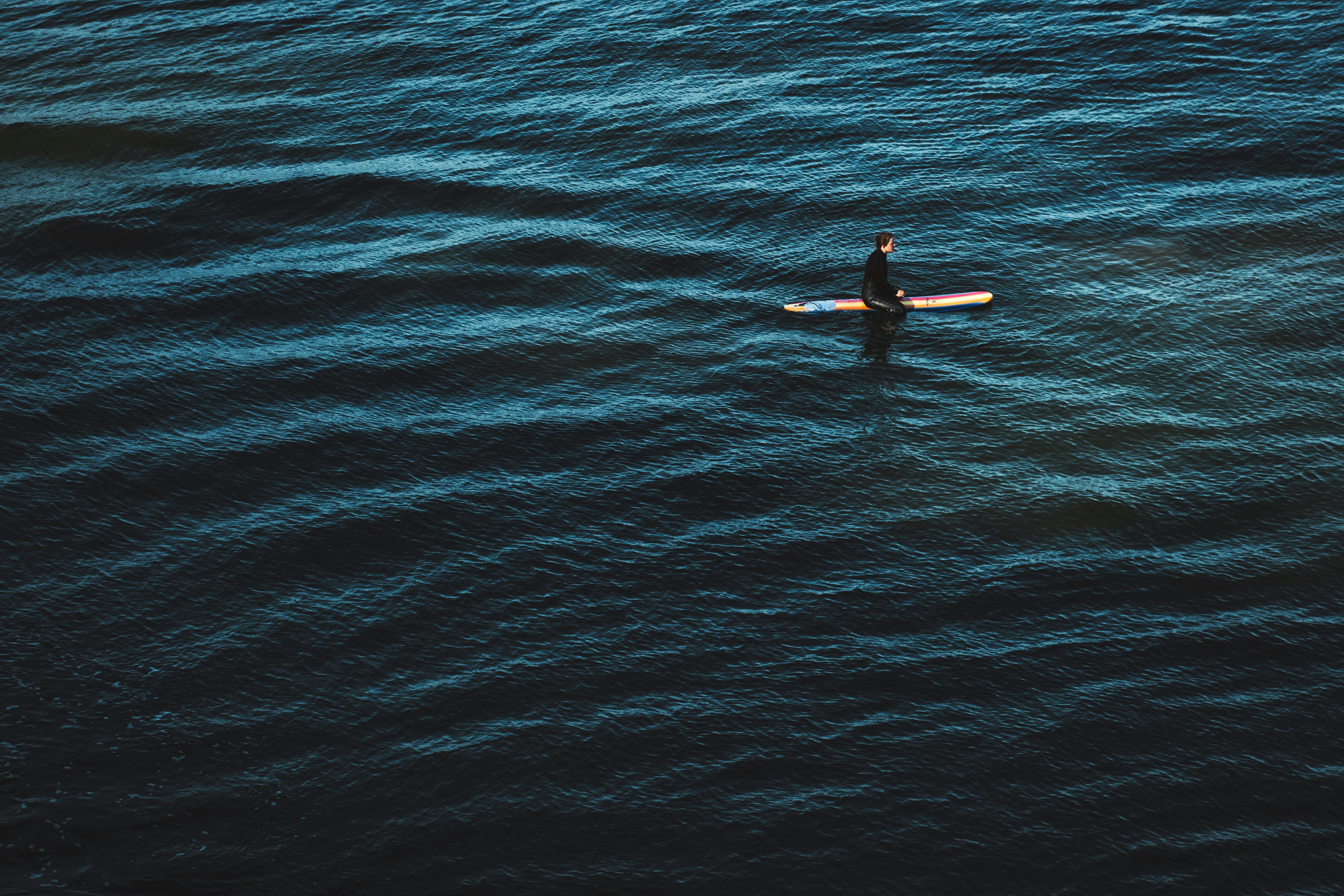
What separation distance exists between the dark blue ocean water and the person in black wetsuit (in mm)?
1046

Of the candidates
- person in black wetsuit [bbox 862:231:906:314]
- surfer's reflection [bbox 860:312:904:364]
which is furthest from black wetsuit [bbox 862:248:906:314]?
surfer's reflection [bbox 860:312:904:364]

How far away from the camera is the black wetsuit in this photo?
36125 mm

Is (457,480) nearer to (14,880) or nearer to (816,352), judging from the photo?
(816,352)

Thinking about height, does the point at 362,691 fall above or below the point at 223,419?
below

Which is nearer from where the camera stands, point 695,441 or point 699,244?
point 695,441

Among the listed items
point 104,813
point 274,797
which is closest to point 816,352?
point 274,797

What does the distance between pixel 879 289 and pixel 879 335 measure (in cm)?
131

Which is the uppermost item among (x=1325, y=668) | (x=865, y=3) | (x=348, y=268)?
(x=865, y=3)

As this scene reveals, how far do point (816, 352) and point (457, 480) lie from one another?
35.6 feet

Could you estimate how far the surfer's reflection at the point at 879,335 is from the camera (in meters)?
35.8

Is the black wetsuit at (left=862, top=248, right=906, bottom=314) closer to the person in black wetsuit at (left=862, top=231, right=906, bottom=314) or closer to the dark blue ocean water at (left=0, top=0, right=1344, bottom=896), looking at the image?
the person in black wetsuit at (left=862, top=231, right=906, bottom=314)

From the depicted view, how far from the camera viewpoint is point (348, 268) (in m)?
41.3

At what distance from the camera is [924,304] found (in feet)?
123

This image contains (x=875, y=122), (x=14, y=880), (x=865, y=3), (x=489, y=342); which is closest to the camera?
(x=14, y=880)
